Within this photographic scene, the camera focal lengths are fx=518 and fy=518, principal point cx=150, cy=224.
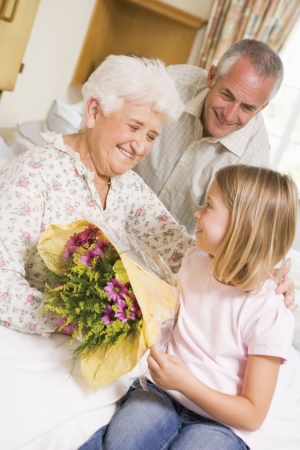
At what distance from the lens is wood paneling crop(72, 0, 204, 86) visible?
441 cm

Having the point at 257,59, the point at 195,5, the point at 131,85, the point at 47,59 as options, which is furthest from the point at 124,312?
the point at 195,5

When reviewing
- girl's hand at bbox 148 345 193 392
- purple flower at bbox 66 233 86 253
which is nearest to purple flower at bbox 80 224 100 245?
purple flower at bbox 66 233 86 253

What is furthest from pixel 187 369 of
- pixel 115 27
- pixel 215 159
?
pixel 115 27

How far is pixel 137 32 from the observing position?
4.82 m

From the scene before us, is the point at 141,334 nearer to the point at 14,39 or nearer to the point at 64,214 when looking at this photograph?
the point at 64,214

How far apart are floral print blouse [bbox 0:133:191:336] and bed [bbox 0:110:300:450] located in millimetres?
73

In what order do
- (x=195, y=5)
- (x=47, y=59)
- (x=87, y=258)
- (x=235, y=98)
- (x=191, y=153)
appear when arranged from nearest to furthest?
1. (x=87, y=258)
2. (x=235, y=98)
3. (x=191, y=153)
4. (x=47, y=59)
5. (x=195, y=5)

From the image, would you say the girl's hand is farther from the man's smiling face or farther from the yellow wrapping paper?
the man's smiling face

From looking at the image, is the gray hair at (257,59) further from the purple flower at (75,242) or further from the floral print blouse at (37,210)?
the purple flower at (75,242)

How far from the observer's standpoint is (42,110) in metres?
4.12

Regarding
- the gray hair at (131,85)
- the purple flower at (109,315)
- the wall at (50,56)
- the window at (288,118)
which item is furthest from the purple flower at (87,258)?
the window at (288,118)

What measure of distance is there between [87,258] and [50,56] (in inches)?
118

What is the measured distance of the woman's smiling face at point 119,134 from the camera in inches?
61.4

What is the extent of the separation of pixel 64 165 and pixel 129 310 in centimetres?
57
